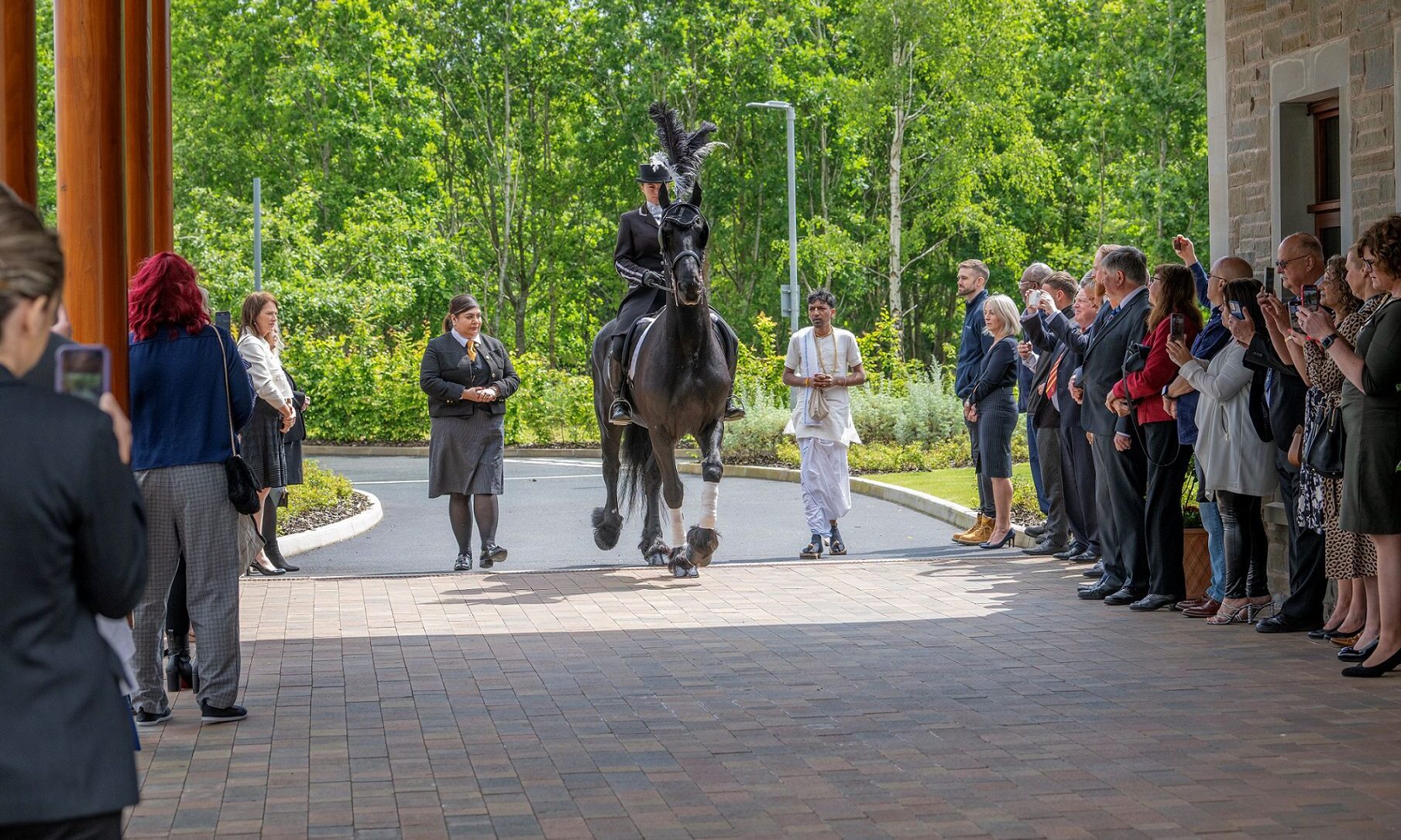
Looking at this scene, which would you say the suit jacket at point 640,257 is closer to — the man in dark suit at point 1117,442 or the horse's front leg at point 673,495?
the horse's front leg at point 673,495

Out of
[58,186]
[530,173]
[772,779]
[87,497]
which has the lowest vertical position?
[772,779]

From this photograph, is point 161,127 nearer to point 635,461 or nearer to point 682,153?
point 682,153

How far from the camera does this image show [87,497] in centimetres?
292

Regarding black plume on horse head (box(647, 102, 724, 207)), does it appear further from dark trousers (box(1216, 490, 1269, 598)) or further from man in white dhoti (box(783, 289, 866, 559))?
dark trousers (box(1216, 490, 1269, 598))

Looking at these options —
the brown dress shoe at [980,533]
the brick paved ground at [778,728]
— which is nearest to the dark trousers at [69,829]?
the brick paved ground at [778,728]

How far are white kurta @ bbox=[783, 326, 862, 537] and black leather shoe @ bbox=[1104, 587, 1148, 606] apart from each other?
358cm

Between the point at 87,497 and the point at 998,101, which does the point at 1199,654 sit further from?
the point at 998,101

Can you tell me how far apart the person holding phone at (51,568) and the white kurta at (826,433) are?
1095 cm

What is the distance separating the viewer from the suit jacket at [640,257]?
1257cm

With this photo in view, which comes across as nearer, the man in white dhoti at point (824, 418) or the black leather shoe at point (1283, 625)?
the black leather shoe at point (1283, 625)

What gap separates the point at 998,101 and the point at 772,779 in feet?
145

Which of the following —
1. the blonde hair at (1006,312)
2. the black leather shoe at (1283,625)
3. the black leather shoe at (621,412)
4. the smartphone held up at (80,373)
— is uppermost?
the blonde hair at (1006,312)

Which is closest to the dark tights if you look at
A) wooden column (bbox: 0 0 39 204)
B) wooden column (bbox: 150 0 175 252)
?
wooden column (bbox: 150 0 175 252)

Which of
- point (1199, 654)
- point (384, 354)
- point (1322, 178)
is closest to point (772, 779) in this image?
point (1199, 654)
